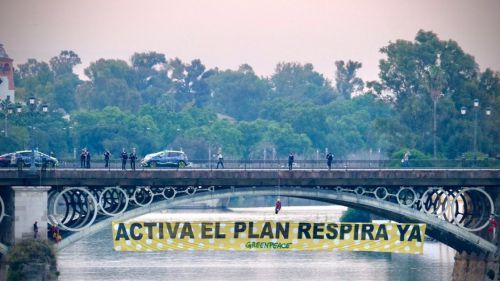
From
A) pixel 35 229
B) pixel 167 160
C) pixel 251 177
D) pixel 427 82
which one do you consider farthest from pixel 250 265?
pixel 427 82

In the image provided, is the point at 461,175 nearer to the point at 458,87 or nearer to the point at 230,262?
the point at 230,262

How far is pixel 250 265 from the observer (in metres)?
106

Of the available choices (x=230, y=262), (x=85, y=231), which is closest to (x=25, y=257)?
(x=85, y=231)

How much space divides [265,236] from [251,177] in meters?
3.75

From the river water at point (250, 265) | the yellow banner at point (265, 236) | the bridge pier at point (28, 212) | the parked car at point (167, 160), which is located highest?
the parked car at point (167, 160)

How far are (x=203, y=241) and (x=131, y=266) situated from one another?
22.3m

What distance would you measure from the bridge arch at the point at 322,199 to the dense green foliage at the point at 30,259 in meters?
1.24

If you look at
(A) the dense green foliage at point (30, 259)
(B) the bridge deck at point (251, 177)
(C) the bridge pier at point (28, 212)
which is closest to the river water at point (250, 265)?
(B) the bridge deck at point (251, 177)

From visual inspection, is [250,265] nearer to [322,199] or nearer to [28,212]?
[322,199]

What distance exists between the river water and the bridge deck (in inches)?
529

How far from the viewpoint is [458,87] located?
158750mm

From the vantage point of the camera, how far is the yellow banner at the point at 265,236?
81.8 meters

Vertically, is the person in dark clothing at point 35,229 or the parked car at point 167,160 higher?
the parked car at point 167,160

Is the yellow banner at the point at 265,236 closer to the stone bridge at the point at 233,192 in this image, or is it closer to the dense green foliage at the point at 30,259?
the stone bridge at the point at 233,192
